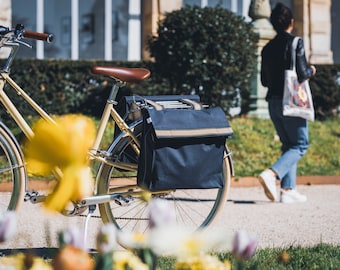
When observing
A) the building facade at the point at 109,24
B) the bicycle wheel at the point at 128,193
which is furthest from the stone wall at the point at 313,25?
the bicycle wheel at the point at 128,193

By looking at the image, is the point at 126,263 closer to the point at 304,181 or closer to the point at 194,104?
the point at 194,104

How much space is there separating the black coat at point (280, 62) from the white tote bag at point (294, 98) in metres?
0.06

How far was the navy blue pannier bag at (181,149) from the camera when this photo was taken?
4.32m

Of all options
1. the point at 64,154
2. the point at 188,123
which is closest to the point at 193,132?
the point at 188,123

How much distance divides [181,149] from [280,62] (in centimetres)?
328

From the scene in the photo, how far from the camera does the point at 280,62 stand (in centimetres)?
745

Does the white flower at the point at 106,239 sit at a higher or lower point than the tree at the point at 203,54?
lower

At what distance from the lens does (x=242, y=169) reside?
929 cm

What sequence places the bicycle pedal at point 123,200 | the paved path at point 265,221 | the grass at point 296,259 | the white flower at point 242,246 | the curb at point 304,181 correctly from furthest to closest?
1. the curb at point 304,181
2. the paved path at point 265,221
3. the bicycle pedal at point 123,200
4. the grass at point 296,259
5. the white flower at point 242,246

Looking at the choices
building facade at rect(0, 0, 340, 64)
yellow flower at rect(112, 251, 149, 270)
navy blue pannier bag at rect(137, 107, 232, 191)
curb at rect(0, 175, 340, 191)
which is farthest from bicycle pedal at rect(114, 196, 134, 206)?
building facade at rect(0, 0, 340, 64)

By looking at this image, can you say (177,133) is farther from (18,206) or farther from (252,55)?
(252,55)

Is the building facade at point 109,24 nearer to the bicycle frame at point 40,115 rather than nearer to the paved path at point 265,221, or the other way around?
the paved path at point 265,221

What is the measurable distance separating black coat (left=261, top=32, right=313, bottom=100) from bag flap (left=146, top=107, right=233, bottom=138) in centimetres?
291

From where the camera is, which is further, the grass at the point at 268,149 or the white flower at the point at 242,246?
Result: the grass at the point at 268,149
